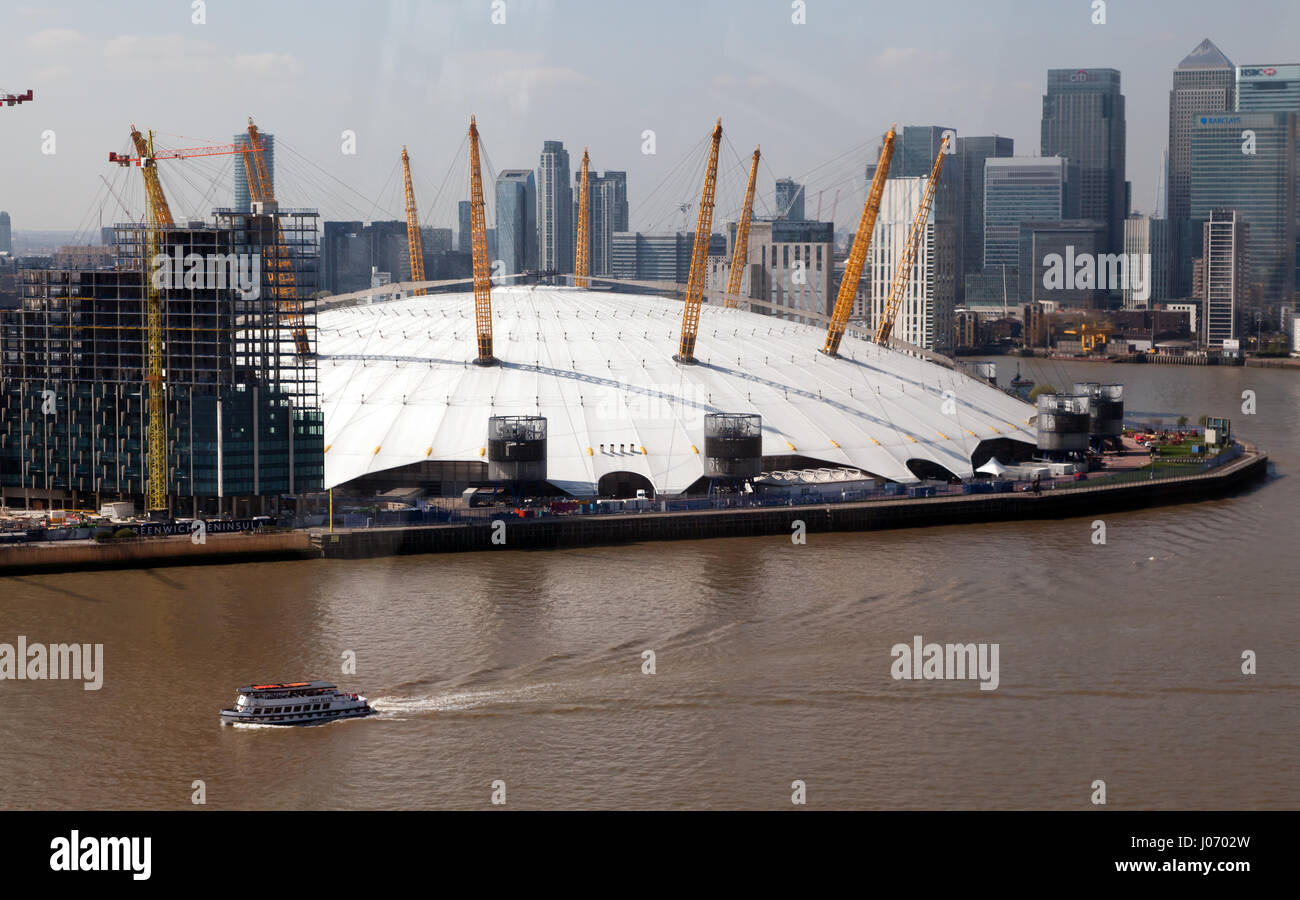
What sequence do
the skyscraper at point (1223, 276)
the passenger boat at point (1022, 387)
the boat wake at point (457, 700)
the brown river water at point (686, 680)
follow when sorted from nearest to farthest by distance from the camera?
the brown river water at point (686, 680), the boat wake at point (457, 700), the passenger boat at point (1022, 387), the skyscraper at point (1223, 276)

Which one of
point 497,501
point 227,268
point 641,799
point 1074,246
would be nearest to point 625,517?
point 497,501

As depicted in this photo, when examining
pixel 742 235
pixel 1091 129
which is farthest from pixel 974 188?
pixel 742 235

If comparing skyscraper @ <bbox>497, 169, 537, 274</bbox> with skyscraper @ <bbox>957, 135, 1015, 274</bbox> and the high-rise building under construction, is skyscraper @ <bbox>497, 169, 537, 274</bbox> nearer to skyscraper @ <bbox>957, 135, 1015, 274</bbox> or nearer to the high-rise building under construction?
the high-rise building under construction

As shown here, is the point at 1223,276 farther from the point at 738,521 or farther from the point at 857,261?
the point at 738,521

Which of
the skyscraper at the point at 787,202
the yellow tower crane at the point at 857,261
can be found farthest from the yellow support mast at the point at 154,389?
the skyscraper at the point at 787,202

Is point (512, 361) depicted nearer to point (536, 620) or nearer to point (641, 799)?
point (536, 620)

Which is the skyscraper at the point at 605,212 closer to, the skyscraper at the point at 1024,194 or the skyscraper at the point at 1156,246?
the skyscraper at the point at 1024,194
